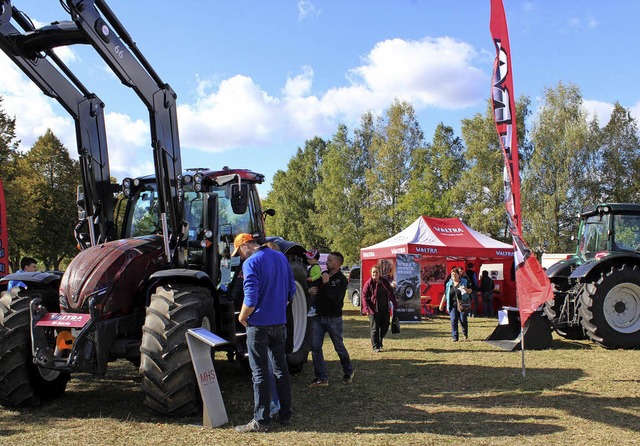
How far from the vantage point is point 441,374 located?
27.0 ft

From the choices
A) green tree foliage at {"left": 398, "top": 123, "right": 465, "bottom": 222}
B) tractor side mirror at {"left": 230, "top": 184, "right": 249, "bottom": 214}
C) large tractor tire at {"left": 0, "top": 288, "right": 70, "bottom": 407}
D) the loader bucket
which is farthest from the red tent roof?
green tree foliage at {"left": 398, "top": 123, "right": 465, "bottom": 222}

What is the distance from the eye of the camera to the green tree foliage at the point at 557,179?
3481 centimetres

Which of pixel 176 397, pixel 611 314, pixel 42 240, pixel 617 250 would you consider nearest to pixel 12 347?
pixel 176 397

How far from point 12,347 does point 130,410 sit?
1.35 meters

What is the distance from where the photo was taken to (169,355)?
16.4ft

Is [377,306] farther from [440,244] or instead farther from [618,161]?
[618,161]

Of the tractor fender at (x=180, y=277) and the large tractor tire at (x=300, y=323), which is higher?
the tractor fender at (x=180, y=277)

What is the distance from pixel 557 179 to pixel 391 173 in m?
10.9

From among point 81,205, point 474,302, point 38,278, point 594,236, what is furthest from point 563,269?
point 38,278

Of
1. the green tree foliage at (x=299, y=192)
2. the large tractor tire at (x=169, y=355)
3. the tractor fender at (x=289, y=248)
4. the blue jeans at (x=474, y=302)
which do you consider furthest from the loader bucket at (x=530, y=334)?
the green tree foliage at (x=299, y=192)

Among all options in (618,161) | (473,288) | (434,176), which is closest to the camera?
(473,288)

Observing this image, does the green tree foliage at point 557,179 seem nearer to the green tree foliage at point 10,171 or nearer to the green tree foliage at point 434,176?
the green tree foliage at point 434,176

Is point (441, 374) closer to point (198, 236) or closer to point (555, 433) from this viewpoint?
point (555, 433)

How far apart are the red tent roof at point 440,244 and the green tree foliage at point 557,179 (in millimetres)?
17911
